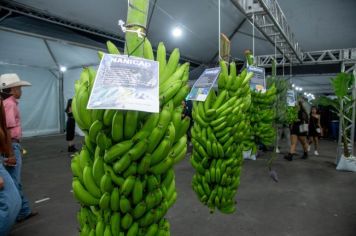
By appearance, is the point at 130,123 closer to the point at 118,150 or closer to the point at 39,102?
the point at 118,150

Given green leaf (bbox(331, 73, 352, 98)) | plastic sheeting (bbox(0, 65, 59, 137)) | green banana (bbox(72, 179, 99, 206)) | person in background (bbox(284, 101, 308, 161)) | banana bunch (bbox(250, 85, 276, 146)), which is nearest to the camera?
green banana (bbox(72, 179, 99, 206))

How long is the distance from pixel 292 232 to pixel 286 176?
2531 millimetres

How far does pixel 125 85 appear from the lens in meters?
0.84

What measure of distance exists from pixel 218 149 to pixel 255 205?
221 centimetres

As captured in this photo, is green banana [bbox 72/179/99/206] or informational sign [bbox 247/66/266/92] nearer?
green banana [bbox 72/179/99/206]

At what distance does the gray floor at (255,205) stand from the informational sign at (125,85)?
236 centimetres

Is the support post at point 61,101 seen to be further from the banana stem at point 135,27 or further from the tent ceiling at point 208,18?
the banana stem at point 135,27

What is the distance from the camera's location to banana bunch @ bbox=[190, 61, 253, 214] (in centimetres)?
185

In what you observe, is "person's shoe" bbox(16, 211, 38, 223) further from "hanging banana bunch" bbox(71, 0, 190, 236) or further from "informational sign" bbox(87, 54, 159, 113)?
"informational sign" bbox(87, 54, 159, 113)

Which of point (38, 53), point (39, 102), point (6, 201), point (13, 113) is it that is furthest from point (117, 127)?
point (39, 102)

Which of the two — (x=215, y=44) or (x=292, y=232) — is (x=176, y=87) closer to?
(x=292, y=232)

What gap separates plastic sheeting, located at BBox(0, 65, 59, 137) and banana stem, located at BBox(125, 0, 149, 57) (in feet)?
33.2

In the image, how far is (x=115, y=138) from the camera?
0.88 m

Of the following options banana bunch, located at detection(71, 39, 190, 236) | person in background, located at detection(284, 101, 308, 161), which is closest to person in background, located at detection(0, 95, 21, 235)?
banana bunch, located at detection(71, 39, 190, 236)
